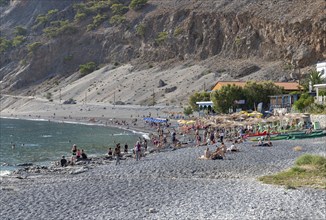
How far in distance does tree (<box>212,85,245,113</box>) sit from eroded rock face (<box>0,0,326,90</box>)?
26.4 metres

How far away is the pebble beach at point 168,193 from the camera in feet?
51.0

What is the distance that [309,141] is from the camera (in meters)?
35.0

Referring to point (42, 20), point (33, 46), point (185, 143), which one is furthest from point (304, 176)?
point (42, 20)

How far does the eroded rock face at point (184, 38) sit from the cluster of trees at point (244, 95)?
24.0 meters

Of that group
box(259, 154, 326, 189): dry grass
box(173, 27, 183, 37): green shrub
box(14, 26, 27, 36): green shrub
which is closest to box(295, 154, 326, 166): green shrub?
box(259, 154, 326, 189): dry grass

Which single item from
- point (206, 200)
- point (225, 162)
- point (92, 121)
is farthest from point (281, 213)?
point (92, 121)

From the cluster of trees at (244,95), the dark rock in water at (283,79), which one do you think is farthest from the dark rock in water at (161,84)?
the cluster of trees at (244,95)

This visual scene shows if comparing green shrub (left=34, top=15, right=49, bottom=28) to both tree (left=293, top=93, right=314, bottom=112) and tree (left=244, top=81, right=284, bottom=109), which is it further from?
tree (left=293, top=93, right=314, bottom=112)

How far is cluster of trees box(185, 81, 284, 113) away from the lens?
62.4m

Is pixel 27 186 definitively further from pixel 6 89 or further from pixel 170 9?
pixel 6 89

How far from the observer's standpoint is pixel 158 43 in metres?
116

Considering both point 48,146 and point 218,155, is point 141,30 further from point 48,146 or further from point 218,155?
point 218,155

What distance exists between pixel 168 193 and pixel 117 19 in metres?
115

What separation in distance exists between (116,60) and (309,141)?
297ft
